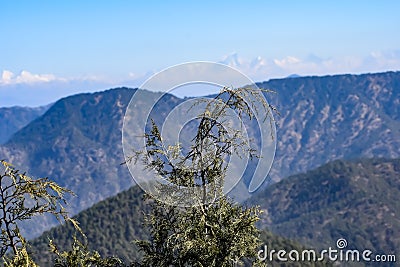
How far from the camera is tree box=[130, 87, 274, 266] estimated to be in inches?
455

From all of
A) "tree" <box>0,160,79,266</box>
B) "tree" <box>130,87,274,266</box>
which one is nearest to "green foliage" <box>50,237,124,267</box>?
"tree" <box>130,87,274,266</box>

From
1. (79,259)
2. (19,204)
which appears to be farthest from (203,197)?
(19,204)

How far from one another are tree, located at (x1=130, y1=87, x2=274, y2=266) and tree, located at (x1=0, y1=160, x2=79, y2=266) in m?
2.80

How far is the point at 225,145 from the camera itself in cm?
1194

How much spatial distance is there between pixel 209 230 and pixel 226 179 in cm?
124

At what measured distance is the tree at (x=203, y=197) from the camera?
37.9 ft

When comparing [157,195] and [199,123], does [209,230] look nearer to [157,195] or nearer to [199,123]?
[157,195]

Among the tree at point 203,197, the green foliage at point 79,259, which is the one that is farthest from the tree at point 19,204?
the tree at point 203,197

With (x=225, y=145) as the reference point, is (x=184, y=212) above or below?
below

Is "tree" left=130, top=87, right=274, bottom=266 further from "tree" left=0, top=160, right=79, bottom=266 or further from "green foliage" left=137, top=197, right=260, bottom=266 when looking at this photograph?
"tree" left=0, top=160, right=79, bottom=266

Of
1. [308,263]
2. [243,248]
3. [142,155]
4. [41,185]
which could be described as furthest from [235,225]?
[308,263]

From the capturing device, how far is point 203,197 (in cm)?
1230

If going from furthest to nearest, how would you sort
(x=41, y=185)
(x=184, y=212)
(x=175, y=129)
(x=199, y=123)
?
(x=175, y=129) → (x=184, y=212) → (x=199, y=123) → (x=41, y=185)

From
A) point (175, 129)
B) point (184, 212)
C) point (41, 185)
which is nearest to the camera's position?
point (41, 185)
